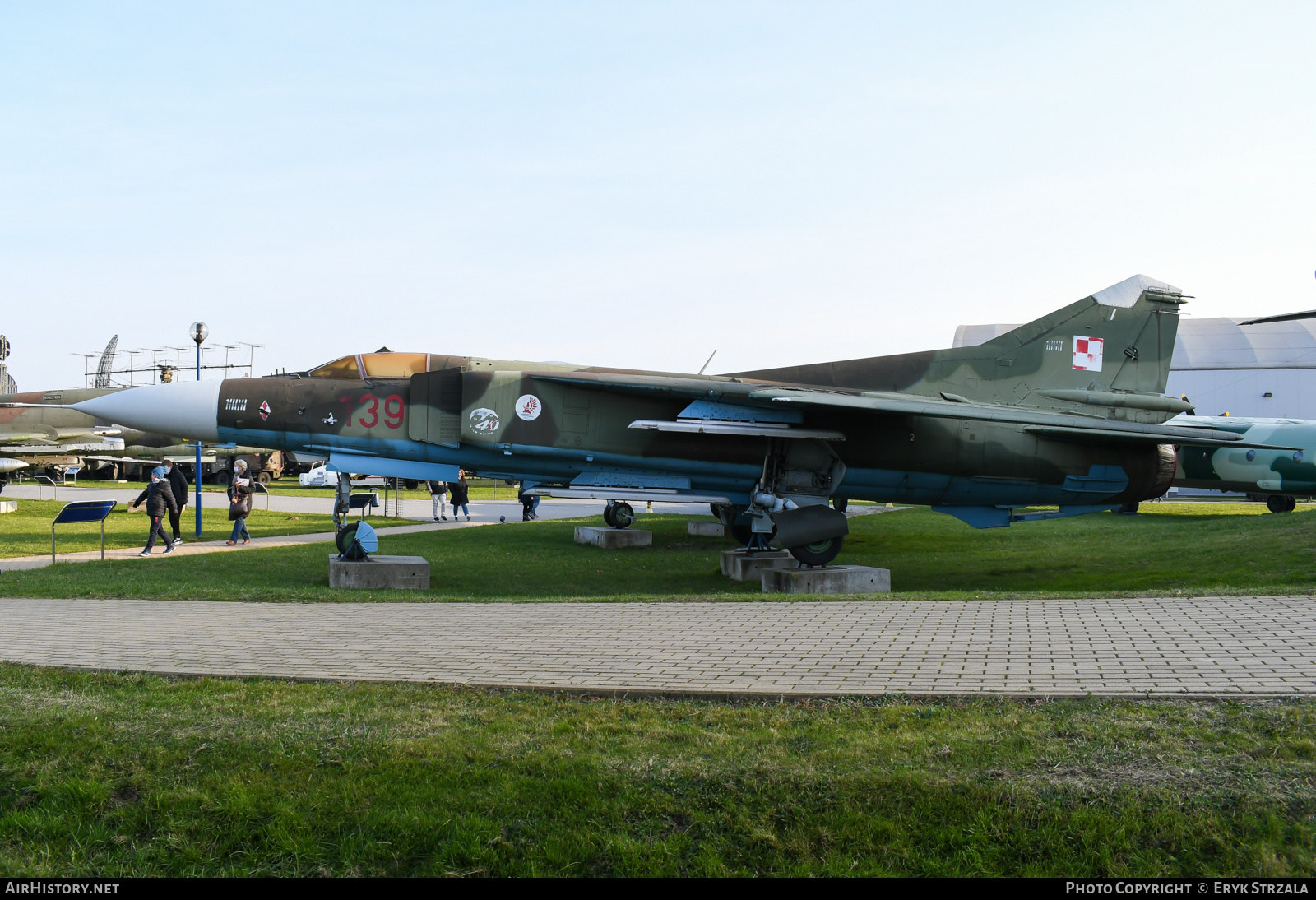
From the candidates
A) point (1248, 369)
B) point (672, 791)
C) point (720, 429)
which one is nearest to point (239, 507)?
point (720, 429)

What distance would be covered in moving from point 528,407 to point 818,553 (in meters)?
4.84

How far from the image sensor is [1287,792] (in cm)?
400

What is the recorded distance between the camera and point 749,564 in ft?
48.9

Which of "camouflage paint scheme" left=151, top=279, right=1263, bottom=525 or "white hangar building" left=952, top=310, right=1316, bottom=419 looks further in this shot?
"white hangar building" left=952, top=310, right=1316, bottom=419

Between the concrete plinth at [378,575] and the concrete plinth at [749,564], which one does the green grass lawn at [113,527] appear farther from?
the concrete plinth at [749,564]

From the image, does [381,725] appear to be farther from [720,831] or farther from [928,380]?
[928,380]

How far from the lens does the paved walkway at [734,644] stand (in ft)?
19.5

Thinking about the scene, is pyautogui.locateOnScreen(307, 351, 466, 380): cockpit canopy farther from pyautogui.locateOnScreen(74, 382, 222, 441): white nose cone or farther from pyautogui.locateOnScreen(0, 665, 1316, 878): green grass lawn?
pyautogui.locateOnScreen(0, 665, 1316, 878): green grass lawn

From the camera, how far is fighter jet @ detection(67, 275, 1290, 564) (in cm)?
1370

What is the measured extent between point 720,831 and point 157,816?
2523mm

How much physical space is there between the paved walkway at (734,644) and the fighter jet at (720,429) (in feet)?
14.1

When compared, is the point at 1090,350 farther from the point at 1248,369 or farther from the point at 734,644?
the point at 1248,369

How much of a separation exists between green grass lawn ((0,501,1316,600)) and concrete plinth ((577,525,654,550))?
1.34 feet

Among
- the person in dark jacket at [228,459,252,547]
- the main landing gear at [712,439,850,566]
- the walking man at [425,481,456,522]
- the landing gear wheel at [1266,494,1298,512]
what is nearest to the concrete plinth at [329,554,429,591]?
the main landing gear at [712,439,850,566]
